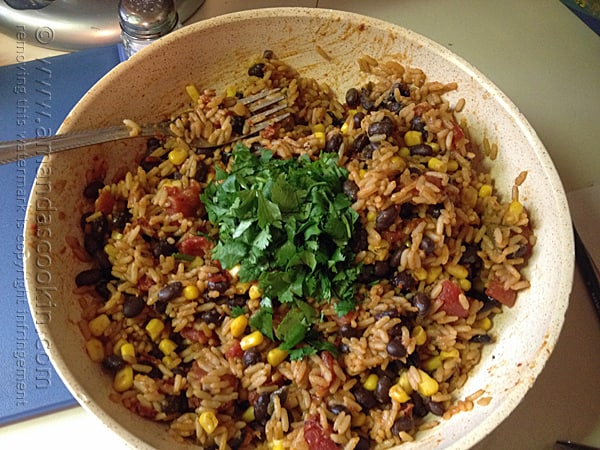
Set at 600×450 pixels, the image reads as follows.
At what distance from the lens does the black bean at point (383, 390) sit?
164cm

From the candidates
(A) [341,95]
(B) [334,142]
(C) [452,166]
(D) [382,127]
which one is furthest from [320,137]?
(C) [452,166]

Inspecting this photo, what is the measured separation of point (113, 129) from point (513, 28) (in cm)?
183

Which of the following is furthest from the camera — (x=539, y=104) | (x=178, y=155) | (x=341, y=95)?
(x=539, y=104)

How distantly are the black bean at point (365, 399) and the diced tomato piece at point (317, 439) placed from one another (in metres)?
0.14

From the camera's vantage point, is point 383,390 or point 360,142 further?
point 360,142

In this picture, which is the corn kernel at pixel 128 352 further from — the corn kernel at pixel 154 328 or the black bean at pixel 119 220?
the black bean at pixel 119 220

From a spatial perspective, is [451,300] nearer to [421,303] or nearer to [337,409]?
[421,303]

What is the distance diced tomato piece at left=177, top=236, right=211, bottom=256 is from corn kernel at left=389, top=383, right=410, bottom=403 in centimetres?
69

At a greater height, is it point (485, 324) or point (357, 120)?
point (357, 120)

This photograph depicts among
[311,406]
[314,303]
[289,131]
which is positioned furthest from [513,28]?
[311,406]

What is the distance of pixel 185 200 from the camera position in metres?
1.88

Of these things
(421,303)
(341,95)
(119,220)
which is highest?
(341,95)

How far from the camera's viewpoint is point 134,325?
1727 mm

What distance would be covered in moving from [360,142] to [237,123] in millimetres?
432
